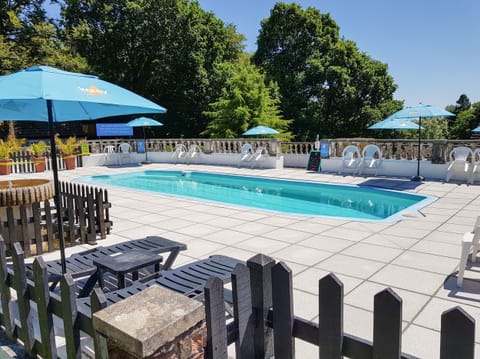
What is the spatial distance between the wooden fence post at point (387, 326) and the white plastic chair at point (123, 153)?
19443mm

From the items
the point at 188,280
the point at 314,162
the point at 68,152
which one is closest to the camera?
the point at 188,280

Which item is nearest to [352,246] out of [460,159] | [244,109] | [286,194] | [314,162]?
[286,194]

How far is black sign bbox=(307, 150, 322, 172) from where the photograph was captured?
14.4 meters

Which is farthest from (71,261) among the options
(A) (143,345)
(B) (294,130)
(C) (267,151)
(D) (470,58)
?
(D) (470,58)

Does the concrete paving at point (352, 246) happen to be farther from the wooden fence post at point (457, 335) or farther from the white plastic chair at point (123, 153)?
the white plastic chair at point (123, 153)

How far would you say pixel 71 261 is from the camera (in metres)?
3.90

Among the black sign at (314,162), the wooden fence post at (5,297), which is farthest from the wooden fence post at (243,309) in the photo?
the black sign at (314,162)

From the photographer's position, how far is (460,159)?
439 inches

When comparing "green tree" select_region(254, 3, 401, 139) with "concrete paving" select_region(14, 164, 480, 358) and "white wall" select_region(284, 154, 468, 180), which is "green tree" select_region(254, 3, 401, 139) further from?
"concrete paving" select_region(14, 164, 480, 358)

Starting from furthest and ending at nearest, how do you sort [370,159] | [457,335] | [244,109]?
1. [244,109]
2. [370,159]
3. [457,335]

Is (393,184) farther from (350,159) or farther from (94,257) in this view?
(94,257)

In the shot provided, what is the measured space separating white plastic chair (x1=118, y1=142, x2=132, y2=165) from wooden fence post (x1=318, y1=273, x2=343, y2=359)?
19.2 metres

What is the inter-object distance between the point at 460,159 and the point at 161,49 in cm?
2106

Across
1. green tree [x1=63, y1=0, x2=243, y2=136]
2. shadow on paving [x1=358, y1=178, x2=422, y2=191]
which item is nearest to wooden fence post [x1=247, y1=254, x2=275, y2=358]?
shadow on paving [x1=358, y1=178, x2=422, y2=191]
